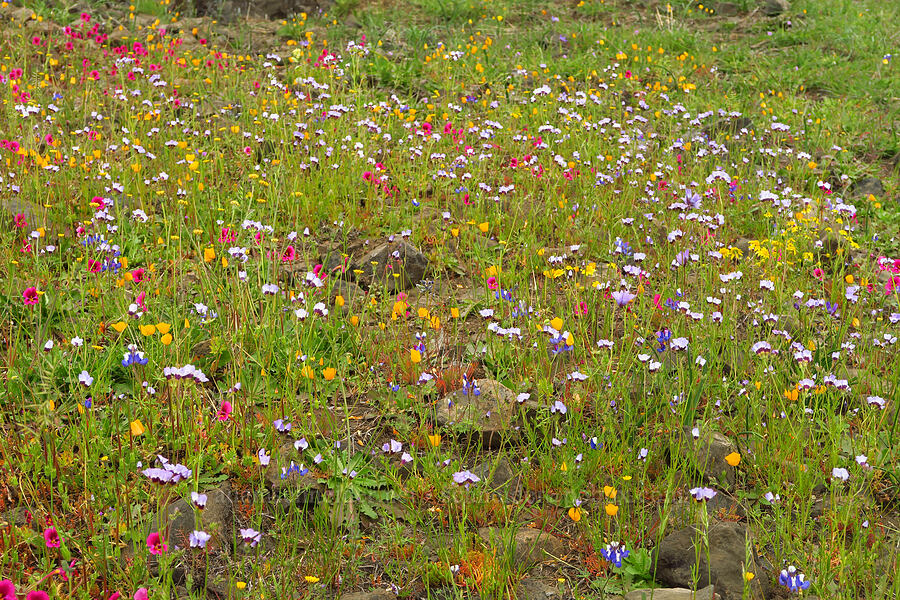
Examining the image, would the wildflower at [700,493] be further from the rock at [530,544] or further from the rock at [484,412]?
the rock at [484,412]

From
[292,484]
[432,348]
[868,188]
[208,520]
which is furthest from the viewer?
[868,188]

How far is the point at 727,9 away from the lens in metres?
10.1

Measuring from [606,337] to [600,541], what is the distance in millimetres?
1318

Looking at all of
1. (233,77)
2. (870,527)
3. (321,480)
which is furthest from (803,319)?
(233,77)

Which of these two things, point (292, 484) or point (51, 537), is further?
point (292, 484)

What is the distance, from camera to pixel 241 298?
3.61m

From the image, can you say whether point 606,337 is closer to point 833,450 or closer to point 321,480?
point 833,450

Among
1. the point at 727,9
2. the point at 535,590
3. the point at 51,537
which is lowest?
the point at 535,590

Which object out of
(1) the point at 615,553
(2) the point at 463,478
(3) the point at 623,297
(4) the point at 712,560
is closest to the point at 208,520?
(2) the point at 463,478

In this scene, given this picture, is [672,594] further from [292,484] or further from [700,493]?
[292,484]

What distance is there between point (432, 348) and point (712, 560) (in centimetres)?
164

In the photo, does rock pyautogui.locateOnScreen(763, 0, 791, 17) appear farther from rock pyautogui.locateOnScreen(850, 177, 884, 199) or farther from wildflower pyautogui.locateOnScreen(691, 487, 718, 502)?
wildflower pyautogui.locateOnScreen(691, 487, 718, 502)

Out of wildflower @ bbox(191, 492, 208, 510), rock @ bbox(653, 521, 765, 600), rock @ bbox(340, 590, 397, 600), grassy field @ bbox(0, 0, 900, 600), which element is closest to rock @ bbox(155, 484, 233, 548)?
grassy field @ bbox(0, 0, 900, 600)

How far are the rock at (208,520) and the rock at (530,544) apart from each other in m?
0.90
